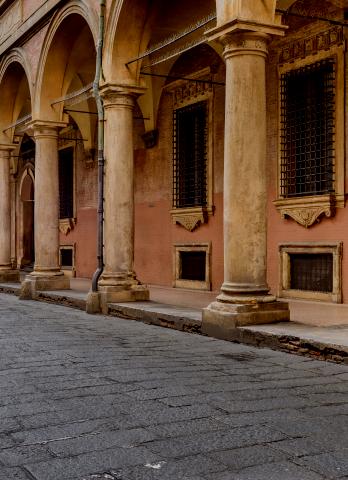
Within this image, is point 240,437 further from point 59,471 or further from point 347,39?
point 347,39

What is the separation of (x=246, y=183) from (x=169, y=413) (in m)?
3.65

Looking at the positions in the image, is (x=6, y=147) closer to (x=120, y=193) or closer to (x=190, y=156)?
(x=190, y=156)

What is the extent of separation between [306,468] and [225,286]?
13.9 feet

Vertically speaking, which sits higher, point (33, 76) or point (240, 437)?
point (33, 76)

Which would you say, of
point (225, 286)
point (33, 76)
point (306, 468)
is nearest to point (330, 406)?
point (306, 468)

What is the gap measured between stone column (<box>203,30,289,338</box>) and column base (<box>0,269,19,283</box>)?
9.27m

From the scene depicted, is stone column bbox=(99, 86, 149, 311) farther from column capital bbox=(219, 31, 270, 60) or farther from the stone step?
column capital bbox=(219, 31, 270, 60)

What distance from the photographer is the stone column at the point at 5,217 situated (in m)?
15.5

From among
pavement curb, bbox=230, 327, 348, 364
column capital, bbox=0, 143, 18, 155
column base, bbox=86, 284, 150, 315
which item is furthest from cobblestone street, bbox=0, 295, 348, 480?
column capital, bbox=0, 143, 18, 155

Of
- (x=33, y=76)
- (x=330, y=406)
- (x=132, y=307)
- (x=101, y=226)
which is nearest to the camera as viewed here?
(x=330, y=406)

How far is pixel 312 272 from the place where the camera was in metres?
Result: 10.2

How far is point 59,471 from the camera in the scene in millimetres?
2982

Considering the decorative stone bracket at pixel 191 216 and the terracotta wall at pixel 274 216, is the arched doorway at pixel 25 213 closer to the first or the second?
the decorative stone bracket at pixel 191 216

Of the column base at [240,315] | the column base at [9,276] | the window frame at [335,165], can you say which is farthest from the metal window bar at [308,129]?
the column base at [9,276]
